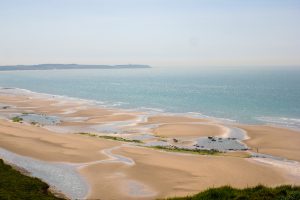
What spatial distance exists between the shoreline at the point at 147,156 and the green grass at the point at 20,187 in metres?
3.07

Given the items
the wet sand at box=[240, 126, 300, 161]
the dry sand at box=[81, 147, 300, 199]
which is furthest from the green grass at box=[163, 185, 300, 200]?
the wet sand at box=[240, 126, 300, 161]

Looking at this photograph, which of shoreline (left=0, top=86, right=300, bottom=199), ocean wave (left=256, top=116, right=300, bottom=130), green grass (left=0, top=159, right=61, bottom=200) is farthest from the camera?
ocean wave (left=256, top=116, right=300, bottom=130)

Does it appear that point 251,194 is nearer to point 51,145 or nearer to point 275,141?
point 51,145

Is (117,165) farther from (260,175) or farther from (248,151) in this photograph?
(248,151)

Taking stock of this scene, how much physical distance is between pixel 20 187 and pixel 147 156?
47.7 ft

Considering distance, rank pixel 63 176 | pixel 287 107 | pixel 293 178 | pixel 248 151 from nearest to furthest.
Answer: pixel 63 176, pixel 293 178, pixel 248 151, pixel 287 107

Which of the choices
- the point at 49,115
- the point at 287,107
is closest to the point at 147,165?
the point at 49,115

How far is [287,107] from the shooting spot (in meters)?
79.2

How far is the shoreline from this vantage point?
25.6 metres

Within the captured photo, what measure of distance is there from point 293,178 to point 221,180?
610 centimetres

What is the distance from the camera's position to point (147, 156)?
3372 cm

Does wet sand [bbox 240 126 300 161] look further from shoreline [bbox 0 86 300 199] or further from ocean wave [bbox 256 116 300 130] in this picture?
Result: ocean wave [bbox 256 116 300 130]

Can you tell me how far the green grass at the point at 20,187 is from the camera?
1925 centimetres

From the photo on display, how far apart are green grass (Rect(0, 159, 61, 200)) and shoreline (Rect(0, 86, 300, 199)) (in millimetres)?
3067
